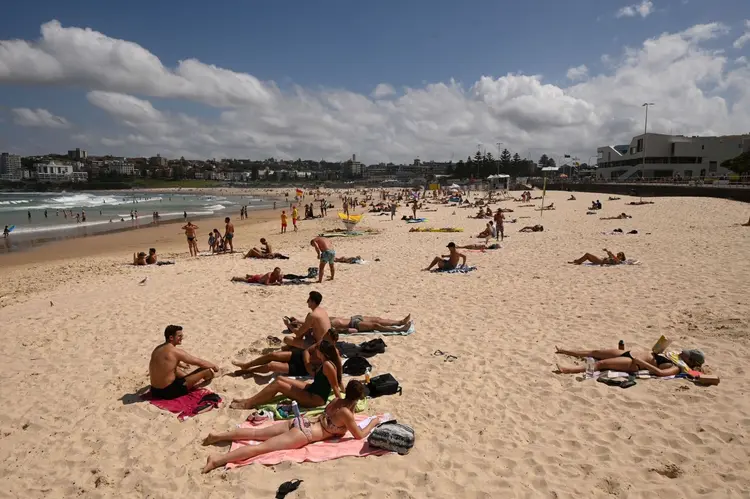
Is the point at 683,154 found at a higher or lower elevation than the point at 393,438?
higher

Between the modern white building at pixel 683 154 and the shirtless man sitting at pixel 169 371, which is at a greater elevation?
the modern white building at pixel 683 154

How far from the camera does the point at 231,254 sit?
16.8 metres

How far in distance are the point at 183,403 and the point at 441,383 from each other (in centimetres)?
305

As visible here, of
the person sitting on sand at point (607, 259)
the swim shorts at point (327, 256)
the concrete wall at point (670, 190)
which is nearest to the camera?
the swim shorts at point (327, 256)

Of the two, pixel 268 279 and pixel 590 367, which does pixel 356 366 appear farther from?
pixel 268 279

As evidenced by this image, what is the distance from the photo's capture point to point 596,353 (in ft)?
19.0

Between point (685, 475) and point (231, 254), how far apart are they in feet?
51.0

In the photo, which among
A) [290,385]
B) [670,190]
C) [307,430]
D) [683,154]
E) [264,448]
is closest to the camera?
[264,448]

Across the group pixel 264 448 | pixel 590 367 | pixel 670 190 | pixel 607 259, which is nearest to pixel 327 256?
pixel 590 367

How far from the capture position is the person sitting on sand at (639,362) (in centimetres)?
534

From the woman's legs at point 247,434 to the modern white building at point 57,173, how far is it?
176108 millimetres

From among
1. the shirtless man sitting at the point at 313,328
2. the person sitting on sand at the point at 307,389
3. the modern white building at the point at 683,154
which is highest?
the modern white building at the point at 683,154

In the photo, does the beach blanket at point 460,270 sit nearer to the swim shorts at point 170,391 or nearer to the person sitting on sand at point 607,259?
the person sitting on sand at point 607,259

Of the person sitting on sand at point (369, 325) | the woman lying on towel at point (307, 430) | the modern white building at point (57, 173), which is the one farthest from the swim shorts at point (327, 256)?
the modern white building at point (57, 173)
